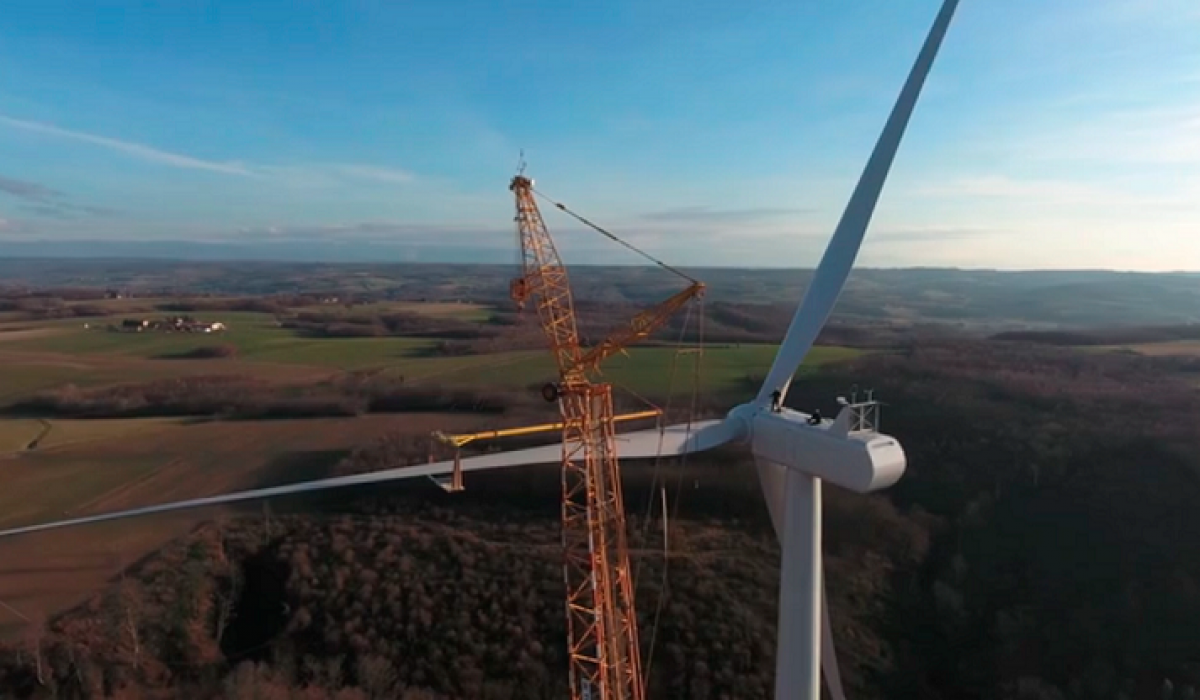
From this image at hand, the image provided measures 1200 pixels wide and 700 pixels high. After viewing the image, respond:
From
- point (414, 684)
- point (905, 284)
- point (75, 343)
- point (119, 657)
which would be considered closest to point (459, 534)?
point (414, 684)

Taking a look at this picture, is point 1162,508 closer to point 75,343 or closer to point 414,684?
point 414,684

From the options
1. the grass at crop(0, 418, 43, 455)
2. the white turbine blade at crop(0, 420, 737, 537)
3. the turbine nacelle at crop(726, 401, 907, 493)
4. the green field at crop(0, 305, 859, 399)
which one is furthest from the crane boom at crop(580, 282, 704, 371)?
the grass at crop(0, 418, 43, 455)

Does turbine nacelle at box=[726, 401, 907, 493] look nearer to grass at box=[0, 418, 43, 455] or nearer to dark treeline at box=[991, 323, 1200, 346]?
grass at box=[0, 418, 43, 455]

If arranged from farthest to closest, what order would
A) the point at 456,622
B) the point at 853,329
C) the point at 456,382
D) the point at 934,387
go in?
the point at 853,329 → the point at 456,382 → the point at 934,387 → the point at 456,622

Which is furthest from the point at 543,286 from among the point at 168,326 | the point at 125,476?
the point at 168,326

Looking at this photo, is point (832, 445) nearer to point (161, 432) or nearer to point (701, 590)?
point (701, 590)

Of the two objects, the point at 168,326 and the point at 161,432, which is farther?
the point at 168,326

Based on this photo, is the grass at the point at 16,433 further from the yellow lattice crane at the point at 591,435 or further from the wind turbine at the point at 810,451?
the yellow lattice crane at the point at 591,435
